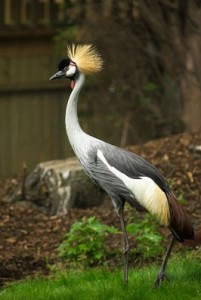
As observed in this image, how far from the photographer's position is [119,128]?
655 inches

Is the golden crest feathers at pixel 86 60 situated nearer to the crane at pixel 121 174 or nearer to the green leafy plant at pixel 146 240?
the crane at pixel 121 174

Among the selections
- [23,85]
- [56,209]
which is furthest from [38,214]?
[23,85]

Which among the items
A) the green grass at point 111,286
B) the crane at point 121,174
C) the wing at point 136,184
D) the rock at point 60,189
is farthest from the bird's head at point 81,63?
the rock at point 60,189

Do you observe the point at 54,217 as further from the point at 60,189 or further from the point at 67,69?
the point at 67,69

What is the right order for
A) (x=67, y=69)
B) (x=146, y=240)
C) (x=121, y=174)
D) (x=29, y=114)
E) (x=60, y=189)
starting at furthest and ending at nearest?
(x=29, y=114), (x=60, y=189), (x=146, y=240), (x=67, y=69), (x=121, y=174)

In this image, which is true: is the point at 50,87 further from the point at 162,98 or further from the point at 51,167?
the point at 51,167

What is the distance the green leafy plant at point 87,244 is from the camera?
10117 mm

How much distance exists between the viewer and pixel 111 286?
8258 millimetres

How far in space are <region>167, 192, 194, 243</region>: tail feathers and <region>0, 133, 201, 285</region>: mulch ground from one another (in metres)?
2.07

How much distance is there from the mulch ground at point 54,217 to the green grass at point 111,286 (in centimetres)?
104

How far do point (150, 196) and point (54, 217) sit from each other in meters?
4.33

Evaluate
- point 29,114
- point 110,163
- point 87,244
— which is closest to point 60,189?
point 87,244

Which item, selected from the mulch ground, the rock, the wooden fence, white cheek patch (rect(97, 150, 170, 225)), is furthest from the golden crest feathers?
the wooden fence

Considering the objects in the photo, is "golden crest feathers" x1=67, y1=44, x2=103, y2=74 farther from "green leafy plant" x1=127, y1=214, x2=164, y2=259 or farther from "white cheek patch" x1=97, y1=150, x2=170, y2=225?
"green leafy plant" x1=127, y1=214, x2=164, y2=259
